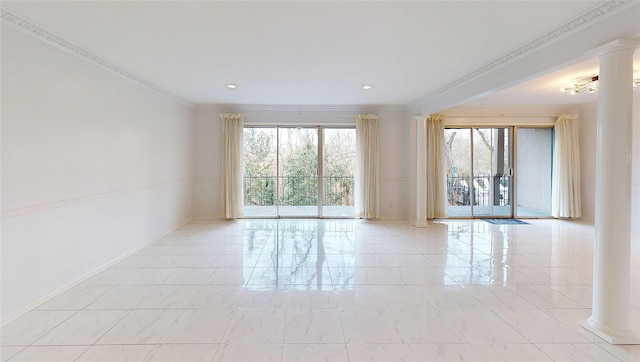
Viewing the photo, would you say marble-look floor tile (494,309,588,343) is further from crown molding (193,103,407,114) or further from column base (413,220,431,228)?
crown molding (193,103,407,114)

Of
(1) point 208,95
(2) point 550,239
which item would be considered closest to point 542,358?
(2) point 550,239

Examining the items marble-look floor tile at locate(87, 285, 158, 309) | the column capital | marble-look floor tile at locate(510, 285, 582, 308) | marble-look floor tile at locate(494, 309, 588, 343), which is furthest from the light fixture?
marble-look floor tile at locate(87, 285, 158, 309)

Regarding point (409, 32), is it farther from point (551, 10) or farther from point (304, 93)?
point (304, 93)

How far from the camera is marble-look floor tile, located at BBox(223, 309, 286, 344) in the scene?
218 centimetres

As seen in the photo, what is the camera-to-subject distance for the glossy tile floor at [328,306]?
2057 millimetres

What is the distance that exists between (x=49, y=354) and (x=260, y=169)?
4.95 meters

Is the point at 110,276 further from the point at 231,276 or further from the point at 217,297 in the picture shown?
the point at 217,297

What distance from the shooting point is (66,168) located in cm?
301

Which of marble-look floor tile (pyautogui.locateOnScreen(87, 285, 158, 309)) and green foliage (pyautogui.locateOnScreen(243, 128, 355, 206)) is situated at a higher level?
green foliage (pyautogui.locateOnScreen(243, 128, 355, 206))

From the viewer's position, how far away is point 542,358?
1.97 m

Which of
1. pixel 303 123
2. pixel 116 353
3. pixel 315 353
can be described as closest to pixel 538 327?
pixel 315 353

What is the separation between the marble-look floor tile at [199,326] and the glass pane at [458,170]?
5.77 metres

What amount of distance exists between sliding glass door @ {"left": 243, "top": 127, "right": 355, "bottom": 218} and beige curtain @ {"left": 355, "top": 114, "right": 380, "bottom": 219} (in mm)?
325

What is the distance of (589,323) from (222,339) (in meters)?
2.83
